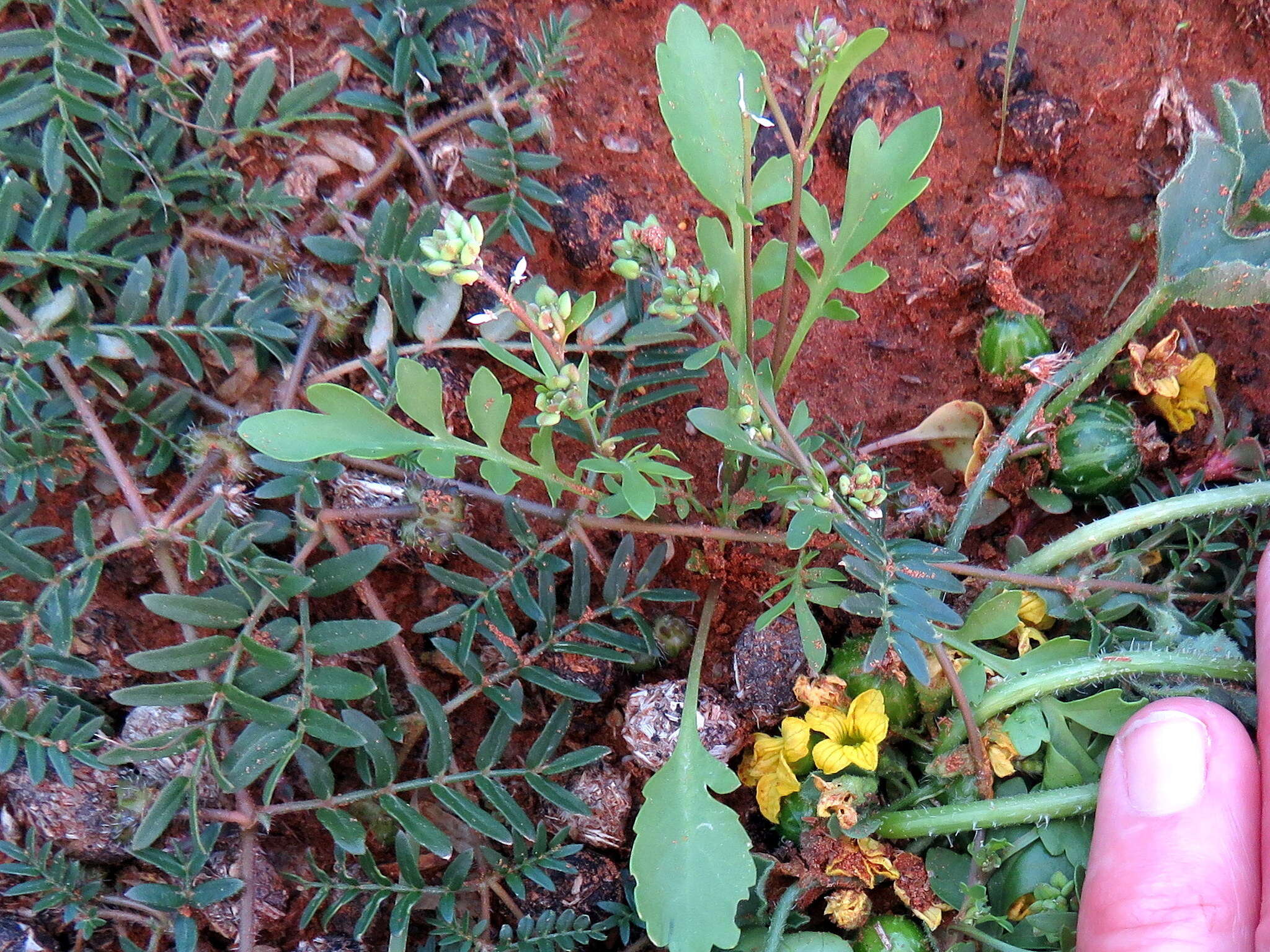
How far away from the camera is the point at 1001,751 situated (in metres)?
1.93

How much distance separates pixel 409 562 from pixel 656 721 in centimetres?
66

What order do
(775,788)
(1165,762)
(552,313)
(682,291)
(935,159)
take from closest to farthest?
1. (552,313)
2. (682,291)
3. (1165,762)
4. (775,788)
5. (935,159)

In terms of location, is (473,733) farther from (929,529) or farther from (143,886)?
(929,529)

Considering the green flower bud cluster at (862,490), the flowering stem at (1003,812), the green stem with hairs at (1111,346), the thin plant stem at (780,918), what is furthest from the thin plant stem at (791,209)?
the thin plant stem at (780,918)

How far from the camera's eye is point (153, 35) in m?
2.11

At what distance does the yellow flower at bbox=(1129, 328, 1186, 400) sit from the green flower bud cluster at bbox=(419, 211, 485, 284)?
1.59m

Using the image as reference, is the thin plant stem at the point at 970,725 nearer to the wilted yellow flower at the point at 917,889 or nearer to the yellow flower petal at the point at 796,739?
the wilted yellow flower at the point at 917,889

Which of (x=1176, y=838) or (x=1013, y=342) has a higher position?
(x=1013, y=342)

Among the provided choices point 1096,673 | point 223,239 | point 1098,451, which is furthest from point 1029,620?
point 223,239

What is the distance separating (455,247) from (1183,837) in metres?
1.63

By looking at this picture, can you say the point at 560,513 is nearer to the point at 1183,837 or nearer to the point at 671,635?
the point at 671,635

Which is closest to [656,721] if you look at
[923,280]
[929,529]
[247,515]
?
[929,529]

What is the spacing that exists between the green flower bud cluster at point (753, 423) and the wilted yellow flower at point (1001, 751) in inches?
32.4

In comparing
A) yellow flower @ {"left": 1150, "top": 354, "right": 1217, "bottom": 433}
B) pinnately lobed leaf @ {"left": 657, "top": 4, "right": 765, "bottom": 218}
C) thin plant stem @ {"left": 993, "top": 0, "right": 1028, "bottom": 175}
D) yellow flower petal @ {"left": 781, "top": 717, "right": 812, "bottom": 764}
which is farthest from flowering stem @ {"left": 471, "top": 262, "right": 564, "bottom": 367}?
yellow flower @ {"left": 1150, "top": 354, "right": 1217, "bottom": 433}
